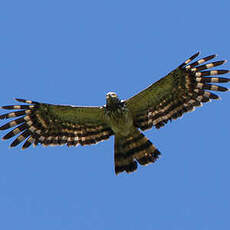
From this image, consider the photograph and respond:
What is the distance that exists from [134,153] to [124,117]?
1.29 m

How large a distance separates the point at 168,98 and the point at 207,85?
1.27 meters

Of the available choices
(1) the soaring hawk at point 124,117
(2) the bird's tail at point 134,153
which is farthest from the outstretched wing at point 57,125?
(2) the bird's tail at point 134,153

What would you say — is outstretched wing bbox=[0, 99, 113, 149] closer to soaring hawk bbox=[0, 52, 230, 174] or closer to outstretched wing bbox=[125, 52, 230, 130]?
soaring hawk bbox=[0, 52, 230, 174]

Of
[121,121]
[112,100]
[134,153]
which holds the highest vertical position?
[112,100]

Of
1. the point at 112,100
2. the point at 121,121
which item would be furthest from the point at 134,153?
the point at 112,100

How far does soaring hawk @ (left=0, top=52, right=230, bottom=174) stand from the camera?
72.7 feet

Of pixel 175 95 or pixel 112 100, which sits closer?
pixel 112 100

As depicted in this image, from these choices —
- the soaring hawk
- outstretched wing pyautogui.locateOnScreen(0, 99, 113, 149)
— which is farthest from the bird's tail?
outstretched wing pyautogui.locateOnScreen(0, 99, 113, 149)

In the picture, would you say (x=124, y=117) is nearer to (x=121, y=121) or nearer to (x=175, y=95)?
(x=121, y=121)

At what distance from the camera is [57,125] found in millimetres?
23000

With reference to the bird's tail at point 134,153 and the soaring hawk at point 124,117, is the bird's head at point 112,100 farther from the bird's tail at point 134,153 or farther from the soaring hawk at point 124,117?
the bird's tail at point 134,153

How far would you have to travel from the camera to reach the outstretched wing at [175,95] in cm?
2205

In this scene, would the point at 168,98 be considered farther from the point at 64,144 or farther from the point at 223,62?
the point at 64,144

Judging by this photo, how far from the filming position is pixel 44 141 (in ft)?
74.8
